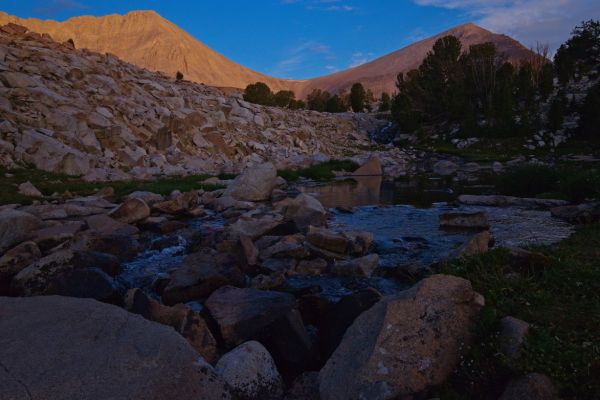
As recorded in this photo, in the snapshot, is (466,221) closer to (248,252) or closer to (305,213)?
(305,213)

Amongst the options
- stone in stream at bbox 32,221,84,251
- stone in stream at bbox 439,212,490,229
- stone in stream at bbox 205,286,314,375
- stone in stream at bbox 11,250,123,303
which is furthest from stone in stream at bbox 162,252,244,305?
stone in stream at bbox 439,212,490,229

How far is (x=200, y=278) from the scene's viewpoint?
664 centimetres

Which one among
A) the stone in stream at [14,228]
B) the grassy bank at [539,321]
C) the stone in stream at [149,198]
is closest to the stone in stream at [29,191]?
the stone in stream at [149,198]

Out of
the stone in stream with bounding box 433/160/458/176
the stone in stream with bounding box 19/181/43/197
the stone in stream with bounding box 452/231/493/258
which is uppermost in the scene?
the stone in stream with bounding box 19/181/43/197

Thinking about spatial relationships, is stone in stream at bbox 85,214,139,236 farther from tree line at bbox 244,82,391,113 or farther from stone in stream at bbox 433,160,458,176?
tree line at bbox 244,82,391,113

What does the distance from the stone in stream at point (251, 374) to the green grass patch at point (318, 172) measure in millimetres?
22092

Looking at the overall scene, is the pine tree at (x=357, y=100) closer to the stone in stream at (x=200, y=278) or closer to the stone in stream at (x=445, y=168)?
the stone in stream at (x=445, y=168)

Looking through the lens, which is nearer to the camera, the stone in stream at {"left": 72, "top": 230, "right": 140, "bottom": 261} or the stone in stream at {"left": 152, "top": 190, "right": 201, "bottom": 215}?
the stone in stream at {"left": 72, "top": 230, "right": 140, "bottom": 261}

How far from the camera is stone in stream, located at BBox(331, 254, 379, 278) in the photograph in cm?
751

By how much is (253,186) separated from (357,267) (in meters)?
10.7

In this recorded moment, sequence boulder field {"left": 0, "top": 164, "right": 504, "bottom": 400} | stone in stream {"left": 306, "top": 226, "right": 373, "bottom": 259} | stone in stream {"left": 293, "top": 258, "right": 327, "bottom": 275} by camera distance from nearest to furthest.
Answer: boulder field {"left": 0, "top": 164, "right": 504, "bottom": 400} < stone in stream {"left": 293, "top": 258, "right": 327, "bottom": 275} < stone in stream {"left": 306, "top": 226, "right": 373, "bottom": 259}

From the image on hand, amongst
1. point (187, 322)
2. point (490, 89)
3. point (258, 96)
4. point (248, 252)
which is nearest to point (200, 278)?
point (248, 252)

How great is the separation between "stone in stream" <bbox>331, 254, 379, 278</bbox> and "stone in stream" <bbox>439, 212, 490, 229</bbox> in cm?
463

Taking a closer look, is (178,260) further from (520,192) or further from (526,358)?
(520,192)
